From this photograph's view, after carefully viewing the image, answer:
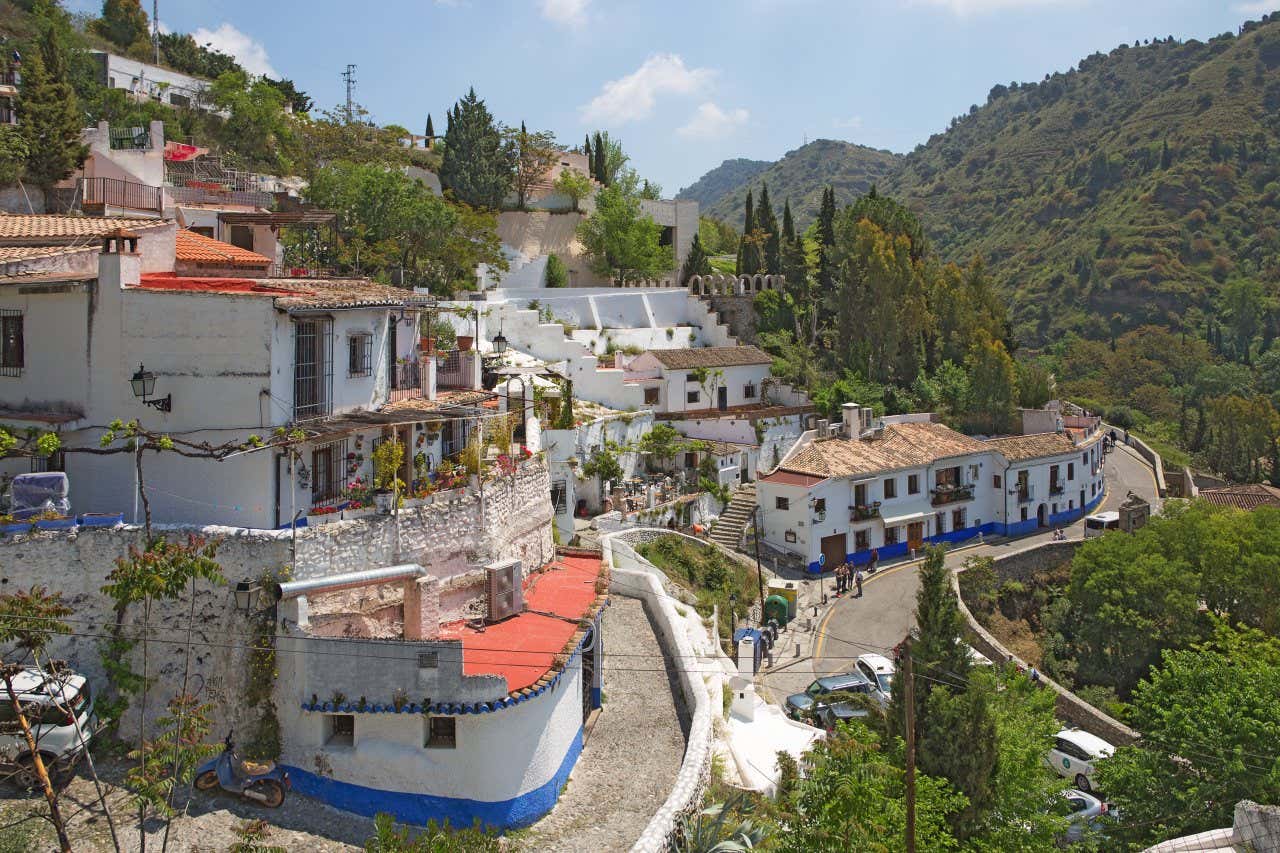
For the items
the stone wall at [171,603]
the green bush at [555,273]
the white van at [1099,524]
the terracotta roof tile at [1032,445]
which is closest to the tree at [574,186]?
the green bush at [555,273]

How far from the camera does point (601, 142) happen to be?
62125 millimetres

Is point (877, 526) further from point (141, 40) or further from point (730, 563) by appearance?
point (141, 40)

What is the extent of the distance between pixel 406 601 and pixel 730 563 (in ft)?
56.3

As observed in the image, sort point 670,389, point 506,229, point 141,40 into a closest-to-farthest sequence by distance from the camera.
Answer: point 670,389 → point 506,229 → point 141,40

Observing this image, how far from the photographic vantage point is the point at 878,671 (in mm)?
25984

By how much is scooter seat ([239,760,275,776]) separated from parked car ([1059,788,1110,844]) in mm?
15201

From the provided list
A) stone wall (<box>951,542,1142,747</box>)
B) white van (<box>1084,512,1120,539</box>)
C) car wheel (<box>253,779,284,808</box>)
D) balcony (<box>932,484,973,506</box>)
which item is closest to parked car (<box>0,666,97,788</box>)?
car wheel (<box>253,779,284,808</box>)

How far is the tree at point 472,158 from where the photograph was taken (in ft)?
164

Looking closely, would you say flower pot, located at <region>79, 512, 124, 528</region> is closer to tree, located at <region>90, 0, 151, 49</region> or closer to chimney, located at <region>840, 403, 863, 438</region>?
chimney, located at <region>840, 403, 863, 438</region>

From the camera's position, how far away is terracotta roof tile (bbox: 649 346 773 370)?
4206cm

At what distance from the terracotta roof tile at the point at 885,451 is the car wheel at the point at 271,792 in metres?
25.6

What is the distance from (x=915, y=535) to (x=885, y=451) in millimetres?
3586

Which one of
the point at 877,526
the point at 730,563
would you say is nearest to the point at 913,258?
the point at 877,526

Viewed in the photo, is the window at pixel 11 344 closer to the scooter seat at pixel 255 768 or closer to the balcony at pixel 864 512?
the scooter seat at pixel 255 768
